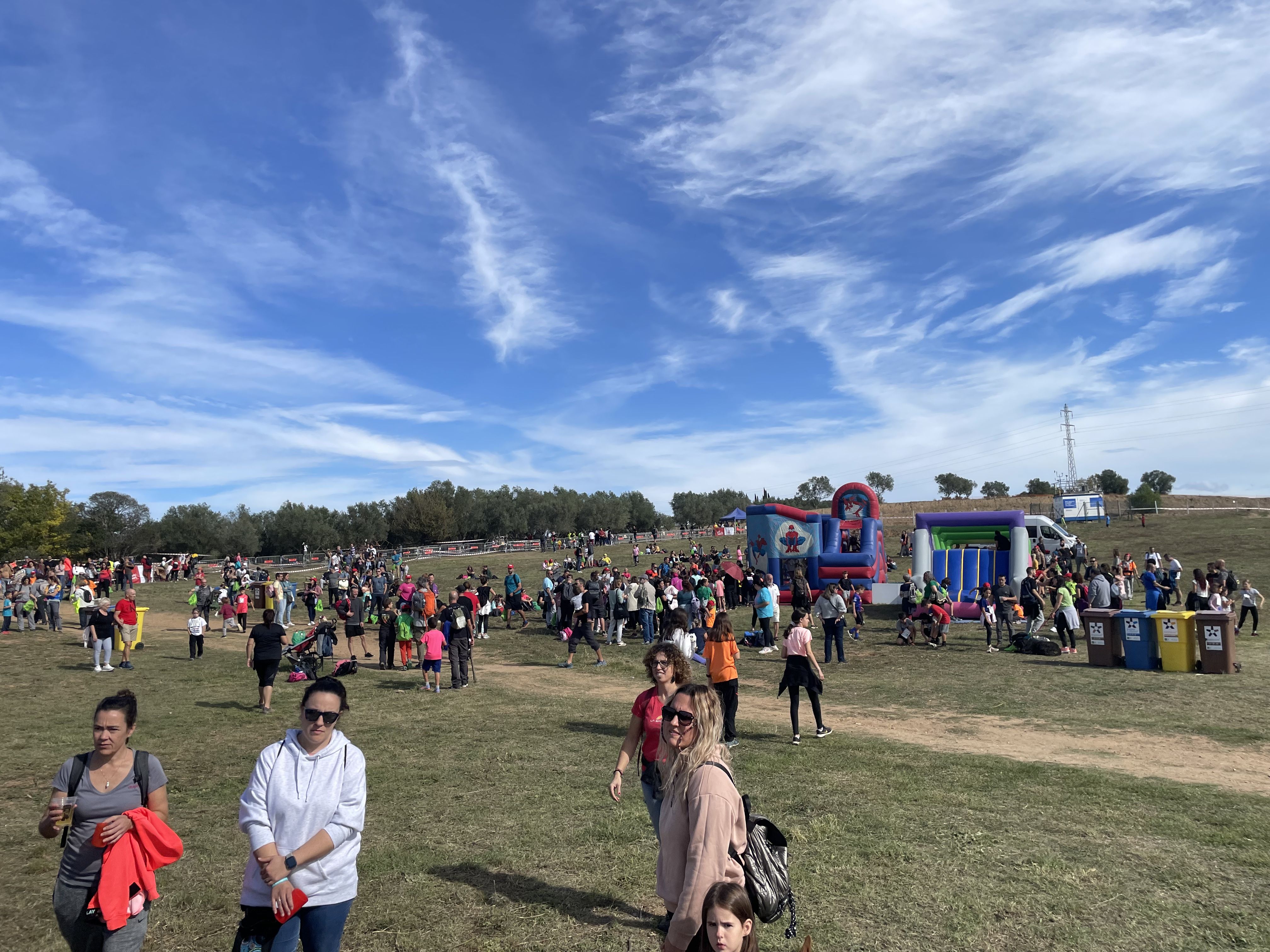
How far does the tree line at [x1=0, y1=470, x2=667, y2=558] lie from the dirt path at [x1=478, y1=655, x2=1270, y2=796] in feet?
194

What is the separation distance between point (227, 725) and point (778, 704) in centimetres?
819

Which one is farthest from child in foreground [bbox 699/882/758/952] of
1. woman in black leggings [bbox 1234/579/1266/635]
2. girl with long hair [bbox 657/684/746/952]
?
woman in black leggings [bbox 1234/579/1266/635]

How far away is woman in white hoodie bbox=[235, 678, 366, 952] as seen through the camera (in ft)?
10.1

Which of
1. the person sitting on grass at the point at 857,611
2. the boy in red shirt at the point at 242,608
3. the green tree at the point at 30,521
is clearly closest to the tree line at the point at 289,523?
the green tree at the point at 30,521

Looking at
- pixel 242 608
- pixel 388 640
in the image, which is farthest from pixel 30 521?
pixel 388 640

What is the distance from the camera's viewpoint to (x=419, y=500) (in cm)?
7762

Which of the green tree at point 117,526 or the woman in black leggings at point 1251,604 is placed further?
the green tree at point 117,526

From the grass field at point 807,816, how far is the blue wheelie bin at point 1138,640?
0.55 m

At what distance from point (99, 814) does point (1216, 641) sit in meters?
15.6

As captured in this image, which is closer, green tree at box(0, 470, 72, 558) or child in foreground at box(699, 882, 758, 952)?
child in foreground at box(699, 882, 758, 952)

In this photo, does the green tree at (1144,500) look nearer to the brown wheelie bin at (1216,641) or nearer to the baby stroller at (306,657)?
the brown wheelie bin at (1216,641)

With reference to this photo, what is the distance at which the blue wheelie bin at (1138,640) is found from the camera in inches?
539

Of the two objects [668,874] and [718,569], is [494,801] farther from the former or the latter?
[718,569]

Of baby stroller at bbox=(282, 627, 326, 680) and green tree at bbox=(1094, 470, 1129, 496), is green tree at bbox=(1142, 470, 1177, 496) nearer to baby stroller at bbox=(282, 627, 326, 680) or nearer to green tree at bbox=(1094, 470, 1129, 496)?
green tree at bbox=(1094, 470, 1129, 496)
